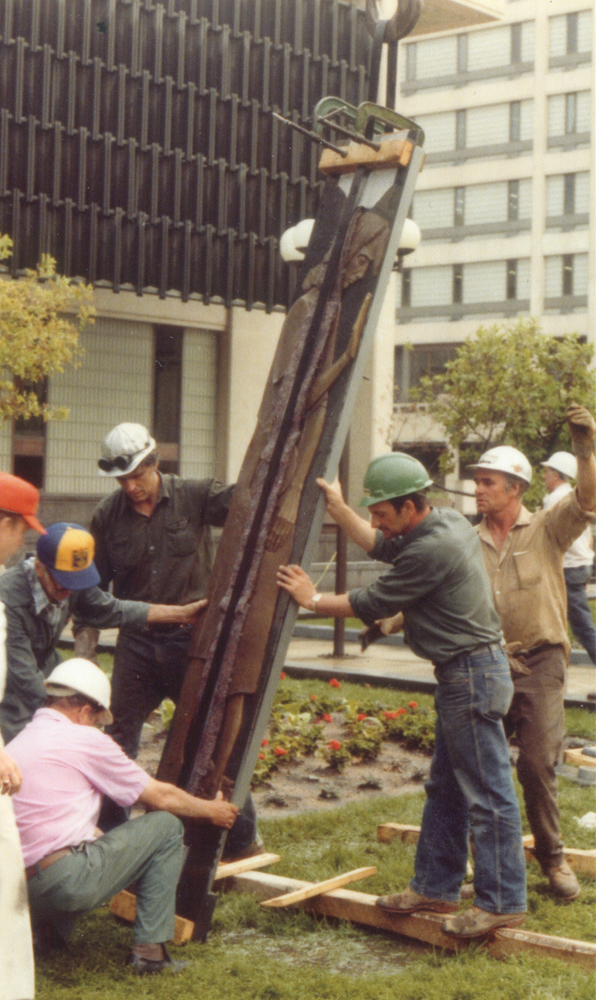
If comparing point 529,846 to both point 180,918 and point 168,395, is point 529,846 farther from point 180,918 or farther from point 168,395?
point 168,395

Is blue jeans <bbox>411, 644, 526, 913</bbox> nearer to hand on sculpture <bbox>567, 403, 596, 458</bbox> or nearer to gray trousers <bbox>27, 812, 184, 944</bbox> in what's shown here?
hand on sculpture <bbox>567, 403, 596, 458</bbox>

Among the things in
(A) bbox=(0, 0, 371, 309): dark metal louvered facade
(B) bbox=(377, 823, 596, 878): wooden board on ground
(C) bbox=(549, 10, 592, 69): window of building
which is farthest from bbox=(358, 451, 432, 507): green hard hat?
(C) bbox=(549, 10, 592, 69): window of building

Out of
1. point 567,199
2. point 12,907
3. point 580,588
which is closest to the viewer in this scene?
point 12,907

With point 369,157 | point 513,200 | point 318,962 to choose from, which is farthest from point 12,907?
point 513,200

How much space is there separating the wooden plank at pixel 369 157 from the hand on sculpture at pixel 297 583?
1715 mm

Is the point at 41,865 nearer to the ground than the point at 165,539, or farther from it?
nearer to the ground

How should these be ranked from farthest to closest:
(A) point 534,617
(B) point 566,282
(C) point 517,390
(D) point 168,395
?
(B) point 566,282, (C) point 517,390, (D) point 168,395, (A) point 534,617

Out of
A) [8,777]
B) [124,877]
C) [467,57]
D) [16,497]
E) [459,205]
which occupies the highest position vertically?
[467,57]

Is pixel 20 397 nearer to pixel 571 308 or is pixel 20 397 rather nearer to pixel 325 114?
pixel 325 114

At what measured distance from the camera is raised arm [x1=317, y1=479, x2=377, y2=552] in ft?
16.5

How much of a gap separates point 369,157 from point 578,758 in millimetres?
4737

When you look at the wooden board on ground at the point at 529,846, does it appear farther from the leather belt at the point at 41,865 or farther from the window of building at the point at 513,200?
the window of building at the point at 513,200

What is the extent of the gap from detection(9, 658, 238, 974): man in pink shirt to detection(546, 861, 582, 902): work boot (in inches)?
73.9

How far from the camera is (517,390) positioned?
3083 centimetres
